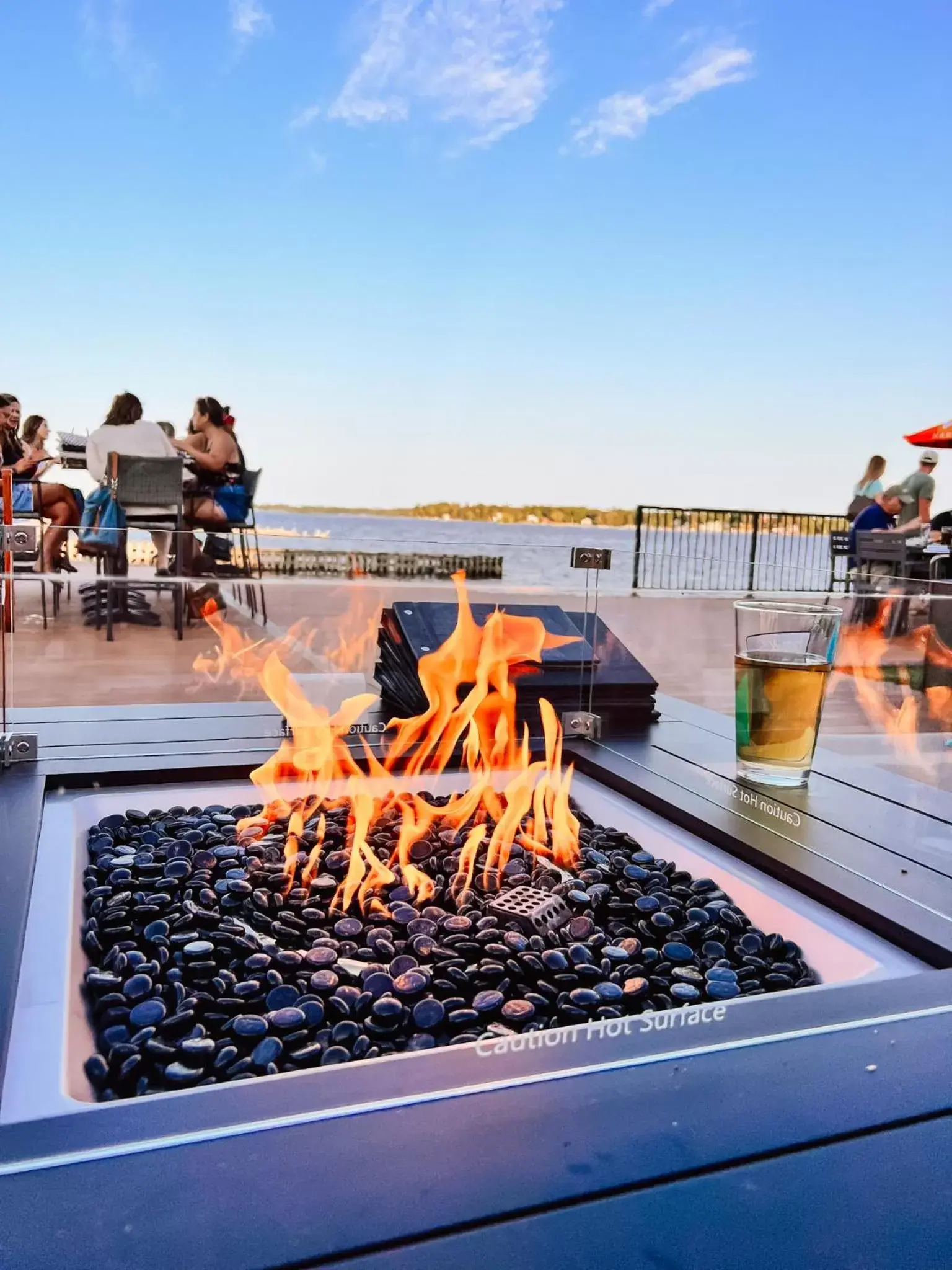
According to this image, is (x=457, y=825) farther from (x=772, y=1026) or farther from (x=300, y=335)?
(x=300, y=335)

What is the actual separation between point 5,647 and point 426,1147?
4.50 feet

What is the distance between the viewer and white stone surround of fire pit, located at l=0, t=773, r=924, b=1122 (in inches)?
29.6

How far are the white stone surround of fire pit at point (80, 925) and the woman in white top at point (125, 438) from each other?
3140 mm

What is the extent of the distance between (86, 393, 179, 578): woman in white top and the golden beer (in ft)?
11.4

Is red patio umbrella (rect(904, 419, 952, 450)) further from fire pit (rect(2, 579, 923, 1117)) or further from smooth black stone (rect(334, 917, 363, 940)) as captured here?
smooth black stone (rect(334, 917, 363, 940))

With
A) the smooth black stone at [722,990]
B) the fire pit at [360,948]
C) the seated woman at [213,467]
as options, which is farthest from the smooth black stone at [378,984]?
the seated woman at [213,467]

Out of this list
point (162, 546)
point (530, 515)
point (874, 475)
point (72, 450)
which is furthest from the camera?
point (874, 475)

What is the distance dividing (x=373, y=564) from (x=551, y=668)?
0.45 metres

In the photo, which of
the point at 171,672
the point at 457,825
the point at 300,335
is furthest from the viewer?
the point at 300,335

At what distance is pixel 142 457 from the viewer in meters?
4.20

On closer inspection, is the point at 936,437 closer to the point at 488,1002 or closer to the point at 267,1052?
the point at 488,1002

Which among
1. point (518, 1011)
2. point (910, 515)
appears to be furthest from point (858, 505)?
point (518, 1011)

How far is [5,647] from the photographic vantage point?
5.41 feet

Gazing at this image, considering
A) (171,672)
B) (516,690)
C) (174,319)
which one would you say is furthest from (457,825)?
(174,319)
